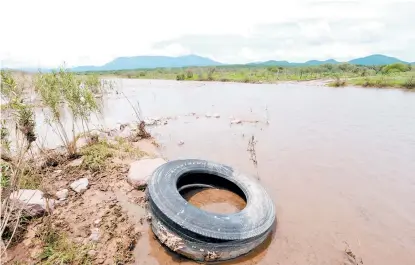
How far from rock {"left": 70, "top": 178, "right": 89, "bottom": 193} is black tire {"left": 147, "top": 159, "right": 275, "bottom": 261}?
1904mm

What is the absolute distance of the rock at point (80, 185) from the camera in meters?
6.01

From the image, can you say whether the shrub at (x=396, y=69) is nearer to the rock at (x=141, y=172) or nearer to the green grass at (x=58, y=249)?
the rock at (x=141, y=172)

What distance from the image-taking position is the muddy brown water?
4.48 meters

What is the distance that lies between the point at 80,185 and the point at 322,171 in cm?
588

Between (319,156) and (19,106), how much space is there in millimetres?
7412

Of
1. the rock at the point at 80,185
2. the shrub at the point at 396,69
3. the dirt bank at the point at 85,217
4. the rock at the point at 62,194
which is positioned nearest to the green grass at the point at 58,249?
the dirt bank at the point at 85,217

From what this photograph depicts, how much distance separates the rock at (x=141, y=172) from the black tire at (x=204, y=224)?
1.02 meters

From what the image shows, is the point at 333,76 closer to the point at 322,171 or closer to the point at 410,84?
the point at 410,84

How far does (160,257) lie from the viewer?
4324 millimetres

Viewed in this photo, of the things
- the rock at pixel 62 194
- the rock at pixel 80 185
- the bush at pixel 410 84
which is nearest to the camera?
the rock at pixel 62 194

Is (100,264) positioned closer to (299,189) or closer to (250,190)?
(250,190)

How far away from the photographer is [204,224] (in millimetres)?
4211

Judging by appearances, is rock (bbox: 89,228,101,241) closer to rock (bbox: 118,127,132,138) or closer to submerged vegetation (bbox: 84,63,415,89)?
rock (bbox: 118,127,132,138)

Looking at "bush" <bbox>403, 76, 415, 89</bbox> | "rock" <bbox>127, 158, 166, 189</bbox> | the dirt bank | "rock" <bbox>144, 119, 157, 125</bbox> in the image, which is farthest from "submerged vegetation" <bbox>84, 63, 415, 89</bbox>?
the dirt bank
